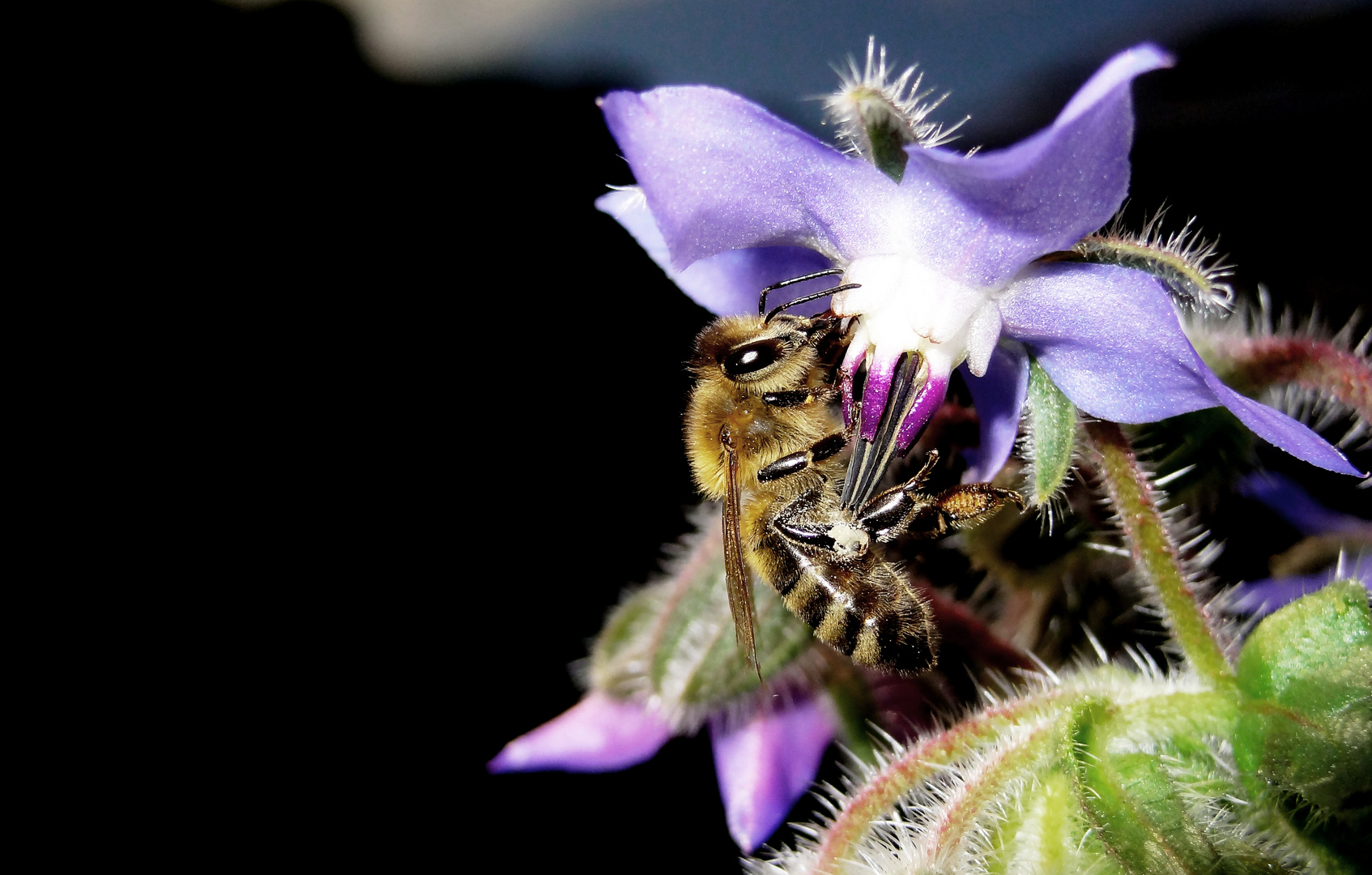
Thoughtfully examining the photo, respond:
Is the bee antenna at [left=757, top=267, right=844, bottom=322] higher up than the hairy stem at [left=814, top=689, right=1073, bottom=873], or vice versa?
the bee antenna at [left=757, top=267, right=844, bottom=322]

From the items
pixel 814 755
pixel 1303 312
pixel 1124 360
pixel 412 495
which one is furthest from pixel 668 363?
pixel 1124 360

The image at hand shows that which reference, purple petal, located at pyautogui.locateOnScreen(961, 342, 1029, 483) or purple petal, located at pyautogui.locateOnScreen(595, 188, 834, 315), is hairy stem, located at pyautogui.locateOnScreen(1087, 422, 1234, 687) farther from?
purple petal, located at pyautogui.locateOnScreen(595, 188, 834, 315)

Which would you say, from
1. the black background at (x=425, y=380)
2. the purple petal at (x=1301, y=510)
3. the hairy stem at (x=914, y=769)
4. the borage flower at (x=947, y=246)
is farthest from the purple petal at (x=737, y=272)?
the black background at (x=425, y=380)

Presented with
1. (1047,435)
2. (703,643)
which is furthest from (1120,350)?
(703,643)

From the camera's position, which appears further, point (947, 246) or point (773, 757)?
point (773, 757)

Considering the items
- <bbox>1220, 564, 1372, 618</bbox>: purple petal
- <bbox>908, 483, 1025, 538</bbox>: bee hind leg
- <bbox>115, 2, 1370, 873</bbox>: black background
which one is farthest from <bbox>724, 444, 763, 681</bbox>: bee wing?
<bbox>115, 2, 1370, 873</bbox>: black background

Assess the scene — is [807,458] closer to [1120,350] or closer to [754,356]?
[754,356]

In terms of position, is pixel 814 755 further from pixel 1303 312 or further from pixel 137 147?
pixel 137 147
